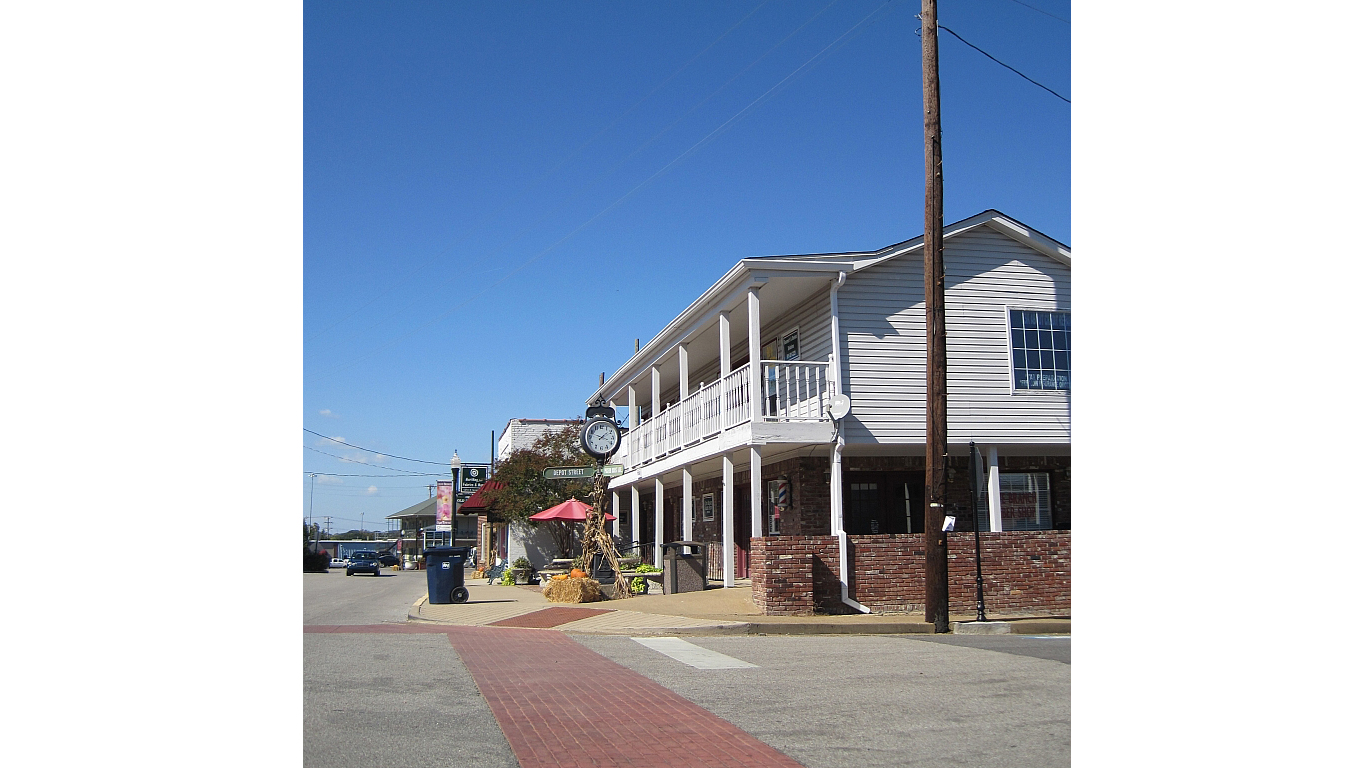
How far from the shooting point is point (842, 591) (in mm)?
15312

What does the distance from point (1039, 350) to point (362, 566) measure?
36.0 meters

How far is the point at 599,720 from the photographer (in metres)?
7.35

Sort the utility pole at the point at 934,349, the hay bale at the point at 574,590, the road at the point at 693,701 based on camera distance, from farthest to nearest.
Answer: the hay bale at the point at 574,590 → the utility pole at the point at 934,349 → the road at the point at 693,701

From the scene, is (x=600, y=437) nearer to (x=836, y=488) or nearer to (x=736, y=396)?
(x=736, y=396)

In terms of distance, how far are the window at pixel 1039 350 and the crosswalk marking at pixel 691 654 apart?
27.6 feet

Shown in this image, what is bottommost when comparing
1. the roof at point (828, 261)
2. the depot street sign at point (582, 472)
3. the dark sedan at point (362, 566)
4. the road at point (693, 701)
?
the dark sedan at point (362, 566)

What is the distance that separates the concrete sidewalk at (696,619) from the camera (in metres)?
14.1

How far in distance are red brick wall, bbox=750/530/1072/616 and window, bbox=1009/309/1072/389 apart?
3351mm

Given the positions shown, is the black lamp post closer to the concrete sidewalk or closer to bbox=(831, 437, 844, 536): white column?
the concrete sidewalk

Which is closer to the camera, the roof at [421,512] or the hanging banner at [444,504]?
the hanging banner at [444,504]

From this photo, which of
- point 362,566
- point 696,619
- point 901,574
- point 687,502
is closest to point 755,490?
point 696,619

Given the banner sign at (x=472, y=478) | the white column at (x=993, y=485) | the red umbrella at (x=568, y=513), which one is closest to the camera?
the white column at (x=993, y=485)

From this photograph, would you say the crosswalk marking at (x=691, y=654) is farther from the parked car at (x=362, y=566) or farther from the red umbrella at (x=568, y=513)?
the parked car at (x=362, y=566)

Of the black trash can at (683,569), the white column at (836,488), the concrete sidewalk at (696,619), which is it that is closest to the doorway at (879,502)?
the white column at (836,488)
